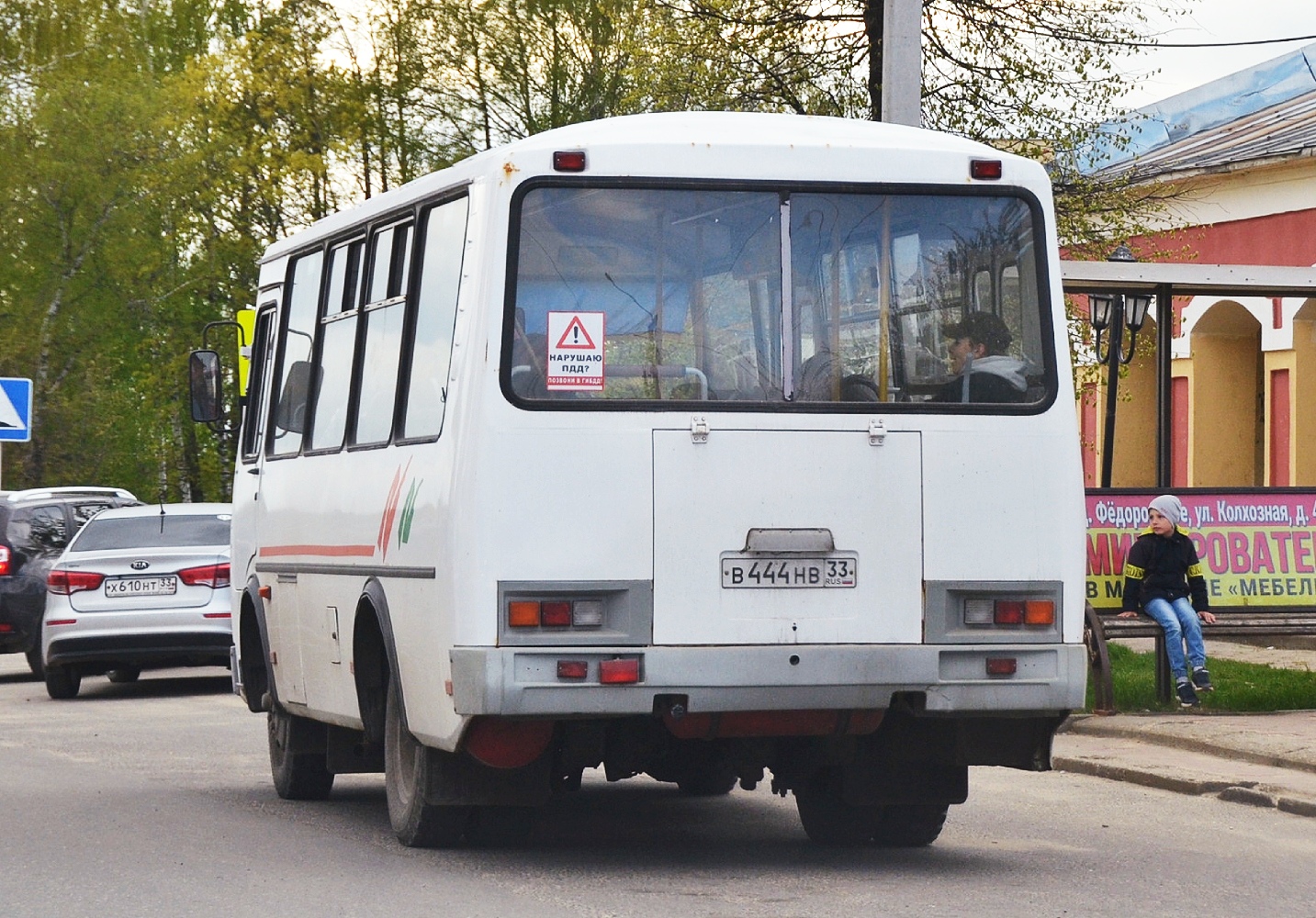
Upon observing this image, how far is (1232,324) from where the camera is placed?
2744cm

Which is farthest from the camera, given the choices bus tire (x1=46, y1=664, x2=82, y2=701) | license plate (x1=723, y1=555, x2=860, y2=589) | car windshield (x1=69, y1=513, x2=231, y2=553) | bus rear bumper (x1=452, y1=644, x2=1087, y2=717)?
car windshield (x1=69, y1=513, x2=231, y2=553)

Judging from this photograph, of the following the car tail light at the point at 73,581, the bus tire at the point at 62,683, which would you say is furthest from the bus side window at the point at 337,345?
the bus tire at the point at 62,683

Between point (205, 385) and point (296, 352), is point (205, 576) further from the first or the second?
point (296, 352)

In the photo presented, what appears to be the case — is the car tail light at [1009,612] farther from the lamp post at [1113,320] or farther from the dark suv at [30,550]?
the dark suv at [30,550]

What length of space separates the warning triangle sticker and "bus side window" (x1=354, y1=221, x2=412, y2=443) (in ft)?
3.96

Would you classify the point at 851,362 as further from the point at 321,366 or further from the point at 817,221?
the point at 321,366

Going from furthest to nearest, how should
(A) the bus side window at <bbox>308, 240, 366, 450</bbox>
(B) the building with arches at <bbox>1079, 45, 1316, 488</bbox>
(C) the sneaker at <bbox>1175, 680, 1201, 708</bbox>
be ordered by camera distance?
(B) the building with arches at <bbox>1079, 45, 1316, 488</bbox>, (C) the sneaker at <bbox>1175, 680, 1201, 708</bbox>, (A) the bus side window at <bbox>308, 240, 366, 450</bbox>

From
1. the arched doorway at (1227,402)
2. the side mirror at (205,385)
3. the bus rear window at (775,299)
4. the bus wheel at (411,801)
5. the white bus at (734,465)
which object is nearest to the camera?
the white bus at (734,465)

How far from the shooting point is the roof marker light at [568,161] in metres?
8.77

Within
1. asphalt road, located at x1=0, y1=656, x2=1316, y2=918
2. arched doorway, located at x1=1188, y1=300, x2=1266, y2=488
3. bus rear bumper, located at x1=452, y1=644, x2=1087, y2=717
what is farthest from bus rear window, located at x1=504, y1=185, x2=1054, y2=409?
arched doorway, located at x1=1188, y1=300, x2=1266, y2=488

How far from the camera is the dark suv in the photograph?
69.6 feet

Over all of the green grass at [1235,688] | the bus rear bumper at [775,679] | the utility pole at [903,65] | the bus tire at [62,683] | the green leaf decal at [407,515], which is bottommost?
the bus tire at [62,683]

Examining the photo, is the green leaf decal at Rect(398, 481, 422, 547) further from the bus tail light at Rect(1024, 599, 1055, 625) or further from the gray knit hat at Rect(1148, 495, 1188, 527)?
the gray knit hat at Rect(1148, 495, 1188, 527)

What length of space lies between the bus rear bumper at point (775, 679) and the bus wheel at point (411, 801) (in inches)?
40.0
